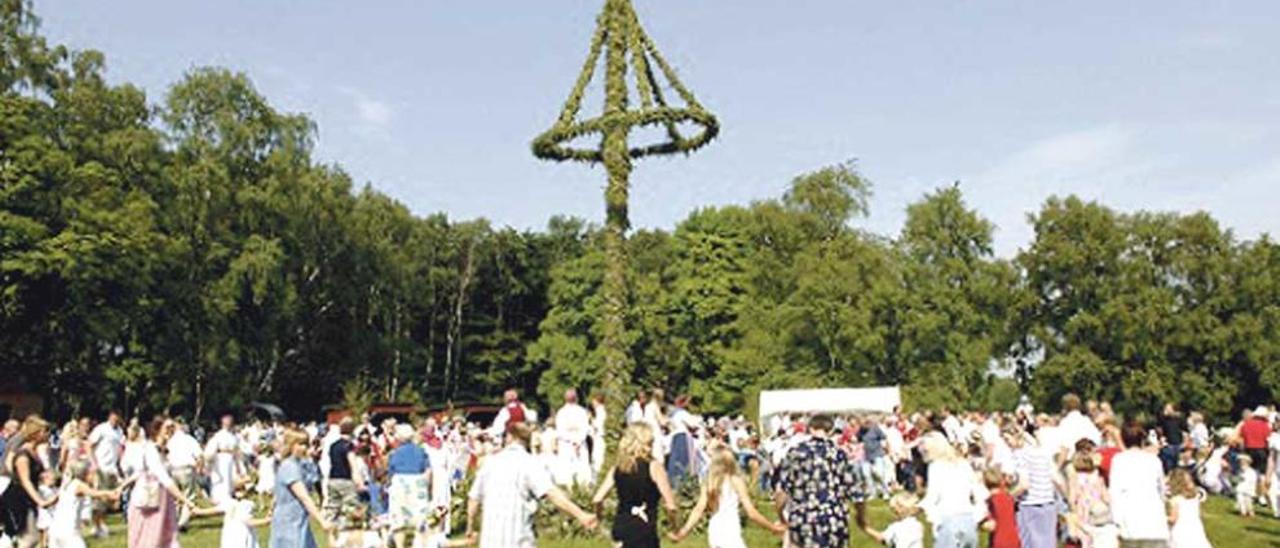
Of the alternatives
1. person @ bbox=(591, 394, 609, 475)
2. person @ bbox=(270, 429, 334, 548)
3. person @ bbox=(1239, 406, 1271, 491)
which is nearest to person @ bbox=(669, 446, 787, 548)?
person @ bbox=(270, 429, 334, 548)

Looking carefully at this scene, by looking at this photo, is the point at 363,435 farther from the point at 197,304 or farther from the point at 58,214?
the point at 197,304

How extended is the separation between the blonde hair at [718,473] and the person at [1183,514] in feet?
12.1

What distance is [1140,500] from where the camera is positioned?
31.2ft

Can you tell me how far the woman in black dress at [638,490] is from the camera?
7.56 meters

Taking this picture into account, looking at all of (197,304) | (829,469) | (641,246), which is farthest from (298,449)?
(641,246)

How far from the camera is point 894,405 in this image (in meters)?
35.2

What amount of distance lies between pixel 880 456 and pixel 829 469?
1384 cm

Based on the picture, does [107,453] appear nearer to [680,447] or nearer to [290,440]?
[680,447]

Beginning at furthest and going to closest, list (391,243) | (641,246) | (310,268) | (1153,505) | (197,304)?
1. (641,246)
2. (391,243)
3. (310,268)
4. (197,304)
5. (1153,505)

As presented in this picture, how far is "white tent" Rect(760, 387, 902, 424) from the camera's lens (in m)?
35.8

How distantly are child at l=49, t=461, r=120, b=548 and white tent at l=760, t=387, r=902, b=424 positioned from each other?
26984mm

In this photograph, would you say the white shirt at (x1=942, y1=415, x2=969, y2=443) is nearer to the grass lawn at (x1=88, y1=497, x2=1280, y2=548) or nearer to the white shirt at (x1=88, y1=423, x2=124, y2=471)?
the grass lawn at (x1=88, y1=497, x2=1280, y2=548)

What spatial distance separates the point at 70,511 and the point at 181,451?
24.3 feet

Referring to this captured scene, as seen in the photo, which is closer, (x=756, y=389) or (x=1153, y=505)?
(x=1153, y=505)
